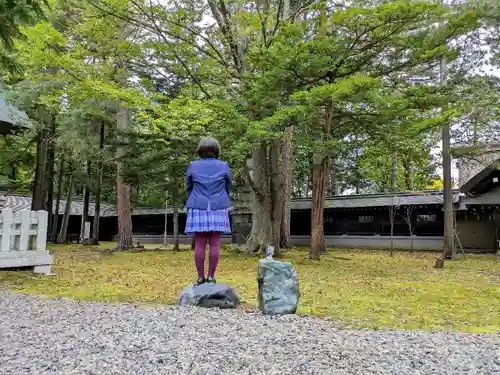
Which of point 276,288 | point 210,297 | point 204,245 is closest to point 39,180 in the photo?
point 204,245

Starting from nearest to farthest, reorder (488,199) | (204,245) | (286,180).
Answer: (204,245), (286,180), (488,199)

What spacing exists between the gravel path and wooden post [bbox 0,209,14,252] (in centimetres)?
361

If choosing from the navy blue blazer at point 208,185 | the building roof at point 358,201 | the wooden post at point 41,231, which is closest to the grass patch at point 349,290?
the wooden post at point 41,231

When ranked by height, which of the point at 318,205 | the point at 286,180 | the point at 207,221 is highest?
the point at 286,180

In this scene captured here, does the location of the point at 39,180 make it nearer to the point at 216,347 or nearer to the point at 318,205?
the point at 318,205

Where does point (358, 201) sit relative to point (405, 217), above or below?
above

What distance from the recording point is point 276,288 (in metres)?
4.86

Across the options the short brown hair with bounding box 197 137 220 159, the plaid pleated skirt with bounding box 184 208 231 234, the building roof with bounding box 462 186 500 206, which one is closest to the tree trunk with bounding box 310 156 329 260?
the short brown hair with bounding box 197 137 220 159

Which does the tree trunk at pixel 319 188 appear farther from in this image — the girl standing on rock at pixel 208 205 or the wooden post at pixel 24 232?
the wooden post at pixel 24 232

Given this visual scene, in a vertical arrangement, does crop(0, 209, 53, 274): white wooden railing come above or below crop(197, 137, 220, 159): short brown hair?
below

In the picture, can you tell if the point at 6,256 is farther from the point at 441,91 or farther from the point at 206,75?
the point at 441,91

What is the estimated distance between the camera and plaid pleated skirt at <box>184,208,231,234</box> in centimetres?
527

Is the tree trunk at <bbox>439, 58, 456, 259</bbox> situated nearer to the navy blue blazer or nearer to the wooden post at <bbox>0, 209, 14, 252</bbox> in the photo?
the navy blue blazer

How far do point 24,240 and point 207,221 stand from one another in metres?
4.77
